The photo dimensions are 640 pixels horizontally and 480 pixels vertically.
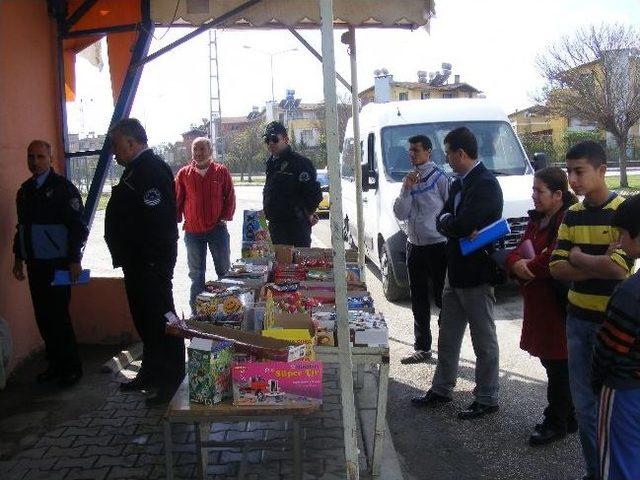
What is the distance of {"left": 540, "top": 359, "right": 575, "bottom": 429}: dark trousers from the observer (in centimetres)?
396

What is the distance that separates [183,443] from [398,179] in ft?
16.4

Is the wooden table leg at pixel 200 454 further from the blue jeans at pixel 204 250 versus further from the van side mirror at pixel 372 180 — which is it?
the van side mirror at pixel 372 180

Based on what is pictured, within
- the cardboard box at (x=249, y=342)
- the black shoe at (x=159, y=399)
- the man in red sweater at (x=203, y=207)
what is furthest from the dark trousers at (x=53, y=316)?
the cardboard box at (x=249, y=342)

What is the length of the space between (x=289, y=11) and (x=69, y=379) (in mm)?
3712

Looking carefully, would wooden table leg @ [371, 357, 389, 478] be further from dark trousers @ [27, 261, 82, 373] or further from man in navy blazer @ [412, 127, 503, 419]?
dark trousers @ [27, 261, 82, 373]

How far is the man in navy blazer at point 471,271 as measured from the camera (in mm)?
4230

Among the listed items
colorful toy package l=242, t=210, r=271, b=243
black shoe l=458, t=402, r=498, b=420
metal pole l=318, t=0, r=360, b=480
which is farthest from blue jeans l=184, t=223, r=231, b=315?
metal pole l=318, t=0, r=360, b=480

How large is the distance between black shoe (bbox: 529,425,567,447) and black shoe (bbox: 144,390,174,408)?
8.36 ft

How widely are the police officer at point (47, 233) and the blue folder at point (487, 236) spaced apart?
2.90 m

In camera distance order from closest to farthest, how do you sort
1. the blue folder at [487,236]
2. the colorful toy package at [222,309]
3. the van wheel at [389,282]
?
the colorful toy package at [222,309]
the blue folder at [487,236]
the van wheel at [389,282]

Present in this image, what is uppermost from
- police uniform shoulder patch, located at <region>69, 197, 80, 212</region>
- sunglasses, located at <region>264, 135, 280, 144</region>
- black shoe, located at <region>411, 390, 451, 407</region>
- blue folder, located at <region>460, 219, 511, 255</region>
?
sunglasses, located at <region>264, 135, 280, 144</region>

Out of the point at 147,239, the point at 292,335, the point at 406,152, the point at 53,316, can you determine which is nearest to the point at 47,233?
the point at 53,316

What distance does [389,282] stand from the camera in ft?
26.4

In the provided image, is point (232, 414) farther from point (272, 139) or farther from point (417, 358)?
point (272, 139)
